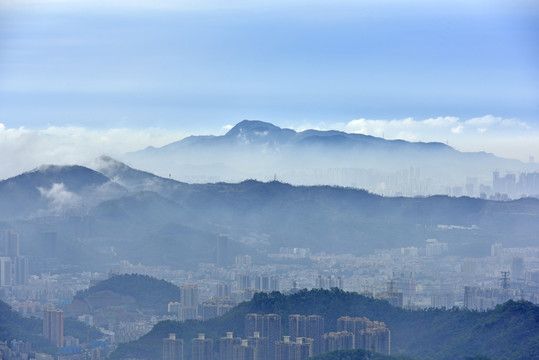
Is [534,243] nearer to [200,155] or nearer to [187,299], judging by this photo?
[187,299]

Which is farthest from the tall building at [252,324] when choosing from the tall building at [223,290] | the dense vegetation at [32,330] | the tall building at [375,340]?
the tall building at [223,290]

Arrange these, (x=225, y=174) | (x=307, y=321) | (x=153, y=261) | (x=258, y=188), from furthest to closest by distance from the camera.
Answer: (x=225, y=174) < (x=258, y=188) < (x=153, y=261) < (x=307, y=321)

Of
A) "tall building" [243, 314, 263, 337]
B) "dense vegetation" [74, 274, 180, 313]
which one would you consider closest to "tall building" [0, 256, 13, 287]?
"dense vegetation" [74, 274, 180, 313]

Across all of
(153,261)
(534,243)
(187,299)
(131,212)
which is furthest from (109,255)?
(534,243)

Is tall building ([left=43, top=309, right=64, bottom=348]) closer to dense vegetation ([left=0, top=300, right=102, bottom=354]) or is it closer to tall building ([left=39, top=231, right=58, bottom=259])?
dense vegetation ([left=0, top=300, right=102, bottom=354])

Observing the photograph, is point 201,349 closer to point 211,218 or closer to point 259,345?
point 259,345

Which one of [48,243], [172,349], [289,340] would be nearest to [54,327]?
[172,349]

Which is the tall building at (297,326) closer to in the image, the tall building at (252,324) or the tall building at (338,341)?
the tall building at (252,324)
